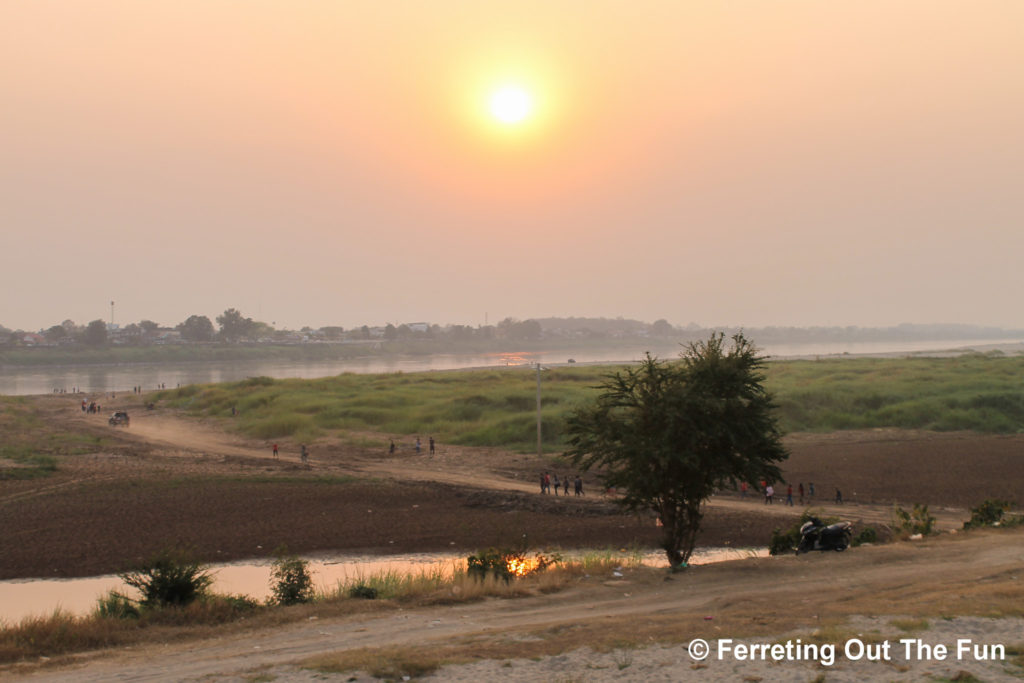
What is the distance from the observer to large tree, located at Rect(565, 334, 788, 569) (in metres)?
18.5

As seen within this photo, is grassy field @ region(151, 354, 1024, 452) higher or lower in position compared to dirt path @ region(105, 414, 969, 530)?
higher

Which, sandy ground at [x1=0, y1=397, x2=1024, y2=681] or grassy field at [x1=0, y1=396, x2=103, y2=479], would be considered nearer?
sandy ground at [x1=0, y1=397, x2=1024, y2=681]

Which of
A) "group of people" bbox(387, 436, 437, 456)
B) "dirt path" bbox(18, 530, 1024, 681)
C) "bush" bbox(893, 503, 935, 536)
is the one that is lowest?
"group of people" bbox(387, 436, 437, 456)

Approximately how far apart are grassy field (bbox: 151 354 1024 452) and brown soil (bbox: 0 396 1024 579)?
480cm

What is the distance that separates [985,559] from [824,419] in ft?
133

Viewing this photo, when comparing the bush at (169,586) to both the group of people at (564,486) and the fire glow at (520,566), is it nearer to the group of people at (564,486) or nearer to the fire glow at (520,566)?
the fire glow at (520,566)

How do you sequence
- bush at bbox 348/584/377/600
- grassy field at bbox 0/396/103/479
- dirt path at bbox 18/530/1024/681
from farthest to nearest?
grassy field at bbox 0/396/103/479
bush at bbox 348/584/377/600
dirt path at bbox 18/530/1024/681

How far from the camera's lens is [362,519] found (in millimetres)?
30344

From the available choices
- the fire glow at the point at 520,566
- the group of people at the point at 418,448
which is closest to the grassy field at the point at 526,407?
the group of people at the point at 418,448

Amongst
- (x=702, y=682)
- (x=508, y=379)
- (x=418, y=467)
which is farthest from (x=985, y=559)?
(x=508, y=379)

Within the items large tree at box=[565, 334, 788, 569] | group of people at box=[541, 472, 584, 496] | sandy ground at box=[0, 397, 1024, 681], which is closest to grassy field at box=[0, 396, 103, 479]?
sandy ground at box=[0, 397, 1024, 681]

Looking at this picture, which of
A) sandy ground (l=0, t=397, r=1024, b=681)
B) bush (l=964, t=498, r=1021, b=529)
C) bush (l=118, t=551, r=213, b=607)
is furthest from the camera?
bush (l=964, t=498, r=1021, b=529)

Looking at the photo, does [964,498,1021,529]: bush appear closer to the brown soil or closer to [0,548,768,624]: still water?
the brown soil

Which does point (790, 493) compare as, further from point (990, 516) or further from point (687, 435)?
point (687, 435)
